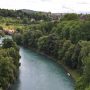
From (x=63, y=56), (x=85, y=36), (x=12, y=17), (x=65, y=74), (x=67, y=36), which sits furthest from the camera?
(x=12, y=17)

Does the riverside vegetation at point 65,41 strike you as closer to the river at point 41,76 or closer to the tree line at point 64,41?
the tree line at point 64,41

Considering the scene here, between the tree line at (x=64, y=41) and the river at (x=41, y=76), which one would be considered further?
the tree line at (x=64, y=41)

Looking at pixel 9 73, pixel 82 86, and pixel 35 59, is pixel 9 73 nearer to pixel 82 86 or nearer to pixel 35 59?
pixel 82 86

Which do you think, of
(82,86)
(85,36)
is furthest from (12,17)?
(82,86)

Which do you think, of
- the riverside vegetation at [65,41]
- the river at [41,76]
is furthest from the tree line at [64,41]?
the river at [41,76]

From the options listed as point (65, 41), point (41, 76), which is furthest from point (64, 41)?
point (41, 76)

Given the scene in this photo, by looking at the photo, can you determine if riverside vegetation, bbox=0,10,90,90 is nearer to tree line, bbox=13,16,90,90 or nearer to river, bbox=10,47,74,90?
tree line, bbox=13,16,90,90

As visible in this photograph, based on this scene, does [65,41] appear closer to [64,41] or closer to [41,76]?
[64,41]

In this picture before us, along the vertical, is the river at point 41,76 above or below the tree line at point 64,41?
below
